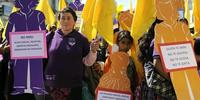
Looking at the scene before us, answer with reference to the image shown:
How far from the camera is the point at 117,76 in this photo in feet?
16.3

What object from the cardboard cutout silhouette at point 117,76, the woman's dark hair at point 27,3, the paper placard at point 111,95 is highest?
the woman's dark hair at point 27,3

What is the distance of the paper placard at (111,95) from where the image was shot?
4840 millimetres

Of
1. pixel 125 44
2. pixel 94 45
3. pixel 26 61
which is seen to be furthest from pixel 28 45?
pixel 125 44

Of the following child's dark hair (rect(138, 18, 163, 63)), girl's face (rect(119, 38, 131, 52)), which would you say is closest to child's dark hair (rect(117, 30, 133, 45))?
girl's face (rect(119, 38, 131, 52))

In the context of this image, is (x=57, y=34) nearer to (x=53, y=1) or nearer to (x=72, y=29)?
(x=72, y=29)

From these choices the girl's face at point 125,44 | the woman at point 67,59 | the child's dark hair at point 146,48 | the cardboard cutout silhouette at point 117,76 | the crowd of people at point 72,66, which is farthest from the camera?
the girl's face at point 125,44

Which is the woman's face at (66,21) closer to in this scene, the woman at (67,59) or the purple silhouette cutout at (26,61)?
the woman at (67,59)

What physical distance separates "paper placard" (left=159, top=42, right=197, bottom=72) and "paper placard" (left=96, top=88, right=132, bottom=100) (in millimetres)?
855

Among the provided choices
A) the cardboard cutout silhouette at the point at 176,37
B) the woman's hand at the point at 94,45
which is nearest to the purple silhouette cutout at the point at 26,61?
the woman's hand at the point at 94,45

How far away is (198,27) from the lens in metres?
6.16

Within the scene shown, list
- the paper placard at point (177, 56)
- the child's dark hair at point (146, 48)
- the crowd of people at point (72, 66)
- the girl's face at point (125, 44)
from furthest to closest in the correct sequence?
the girl's face at point (125, 44), the child's dark hair at point (146, 48), the crowd of people at point (72, 66), the paper placard at point (177, 56)

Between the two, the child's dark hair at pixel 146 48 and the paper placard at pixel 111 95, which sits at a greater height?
the child's dark hair at pixel 146 48

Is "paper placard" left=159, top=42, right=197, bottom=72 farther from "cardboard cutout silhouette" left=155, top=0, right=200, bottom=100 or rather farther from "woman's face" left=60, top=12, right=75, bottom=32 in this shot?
"woman's face" left=60, top=12, right=75, bottom=32

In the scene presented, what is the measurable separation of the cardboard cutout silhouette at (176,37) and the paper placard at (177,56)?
0.18ft
